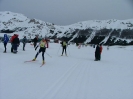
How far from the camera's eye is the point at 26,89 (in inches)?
203

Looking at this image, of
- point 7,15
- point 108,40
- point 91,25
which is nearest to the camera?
point 108,40

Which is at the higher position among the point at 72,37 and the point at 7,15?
the point at 7,15

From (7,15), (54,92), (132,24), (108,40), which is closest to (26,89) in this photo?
(54,92)

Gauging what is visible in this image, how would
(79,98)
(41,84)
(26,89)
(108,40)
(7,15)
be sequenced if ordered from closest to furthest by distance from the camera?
(79,98), (26,89), (41,84), (108,40), (7,15)

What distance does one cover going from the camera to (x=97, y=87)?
604 cm

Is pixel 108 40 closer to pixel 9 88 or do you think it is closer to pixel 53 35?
pixel 53 35

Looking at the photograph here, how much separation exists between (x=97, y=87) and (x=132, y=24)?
126160mm

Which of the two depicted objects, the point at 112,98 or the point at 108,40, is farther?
the point at 108,40

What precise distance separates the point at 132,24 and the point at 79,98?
418 ft

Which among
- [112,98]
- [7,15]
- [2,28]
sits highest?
[7,15]

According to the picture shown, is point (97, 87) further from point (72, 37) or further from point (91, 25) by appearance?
point (91, 25)

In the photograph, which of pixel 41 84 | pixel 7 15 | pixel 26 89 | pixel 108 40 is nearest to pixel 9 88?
pixel 26 89

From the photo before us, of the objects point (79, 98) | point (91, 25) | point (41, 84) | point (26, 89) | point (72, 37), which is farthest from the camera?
point (91, 25)

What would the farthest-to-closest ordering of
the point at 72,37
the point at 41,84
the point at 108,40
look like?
the point at 72,37 → the point at 108,40 → the point at 41,84
